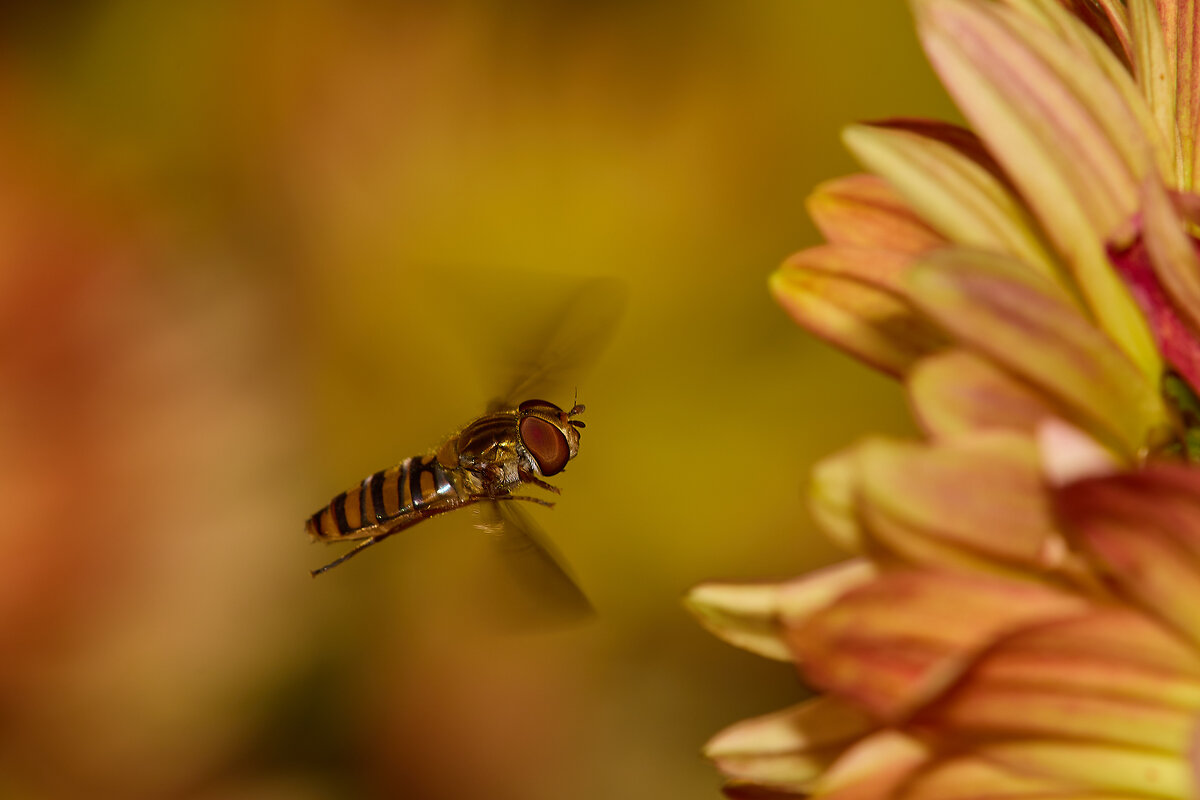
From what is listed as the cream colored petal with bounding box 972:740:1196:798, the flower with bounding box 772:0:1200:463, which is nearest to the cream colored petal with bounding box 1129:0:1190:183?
the flower with bounding box 772:0:1200:463

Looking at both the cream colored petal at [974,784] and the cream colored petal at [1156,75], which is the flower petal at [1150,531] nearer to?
the cream colored petal at [974,784]

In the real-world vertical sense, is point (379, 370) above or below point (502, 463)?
above

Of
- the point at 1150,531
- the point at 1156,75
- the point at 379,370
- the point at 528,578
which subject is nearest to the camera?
the point at 1150,531

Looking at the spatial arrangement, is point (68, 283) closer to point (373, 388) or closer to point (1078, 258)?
point (373, 388)

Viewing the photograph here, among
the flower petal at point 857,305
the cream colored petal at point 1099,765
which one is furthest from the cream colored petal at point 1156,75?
the cream colored petal at point 1099,765

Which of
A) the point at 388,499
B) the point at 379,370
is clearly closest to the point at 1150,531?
the point at 388,499

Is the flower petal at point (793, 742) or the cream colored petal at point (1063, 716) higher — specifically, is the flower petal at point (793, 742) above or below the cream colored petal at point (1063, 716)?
above

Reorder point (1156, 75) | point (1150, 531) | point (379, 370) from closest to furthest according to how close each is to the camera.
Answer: point (1150, 531) < point (1156, 75) < point (379, 370)

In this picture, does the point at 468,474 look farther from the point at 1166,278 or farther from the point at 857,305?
the point at 1166,278
